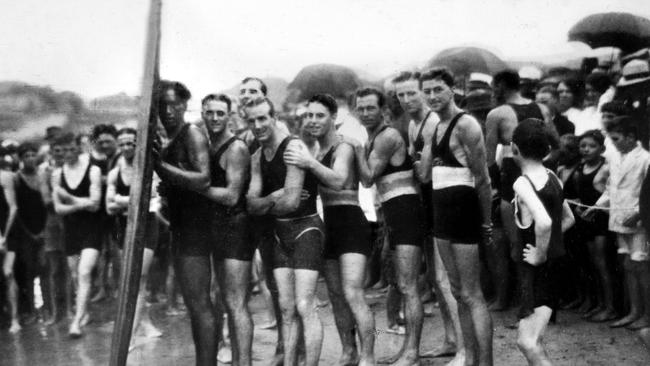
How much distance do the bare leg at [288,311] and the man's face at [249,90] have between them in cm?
100

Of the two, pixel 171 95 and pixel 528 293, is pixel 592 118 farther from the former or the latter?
pixel 171 95

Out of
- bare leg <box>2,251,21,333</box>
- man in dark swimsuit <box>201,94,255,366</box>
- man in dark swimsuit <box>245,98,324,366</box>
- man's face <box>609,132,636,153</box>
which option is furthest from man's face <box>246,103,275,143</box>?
man's face <box>609,132,636,153</box>

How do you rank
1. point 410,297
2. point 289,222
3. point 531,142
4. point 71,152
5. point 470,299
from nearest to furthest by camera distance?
point 531,142 → point 470,299 → point 289,222 → point 410,297 → point 71,152

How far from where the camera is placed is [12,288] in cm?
535

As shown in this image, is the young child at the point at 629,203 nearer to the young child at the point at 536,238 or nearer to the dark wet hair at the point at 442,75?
the young child at the point at 536,238

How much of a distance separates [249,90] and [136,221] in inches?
41.7

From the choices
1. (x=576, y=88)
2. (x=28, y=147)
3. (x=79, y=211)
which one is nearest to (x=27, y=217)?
(x=79, y=211)

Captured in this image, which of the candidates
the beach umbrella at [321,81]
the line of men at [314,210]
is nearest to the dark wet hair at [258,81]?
the beach umbrella at [321,81]

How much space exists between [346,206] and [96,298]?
1764 millimetres

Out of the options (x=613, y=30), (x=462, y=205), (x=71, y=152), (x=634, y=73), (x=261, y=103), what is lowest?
(x=462, y=205)

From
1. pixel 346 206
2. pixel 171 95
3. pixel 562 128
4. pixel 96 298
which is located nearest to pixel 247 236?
pixel 346 206

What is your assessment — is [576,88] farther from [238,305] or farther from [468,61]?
[238,305]

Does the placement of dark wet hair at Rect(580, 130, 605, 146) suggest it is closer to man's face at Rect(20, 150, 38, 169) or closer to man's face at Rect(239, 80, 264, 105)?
man's face at Rect(239, 80, 264, 105)

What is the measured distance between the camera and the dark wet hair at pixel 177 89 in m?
4.55
